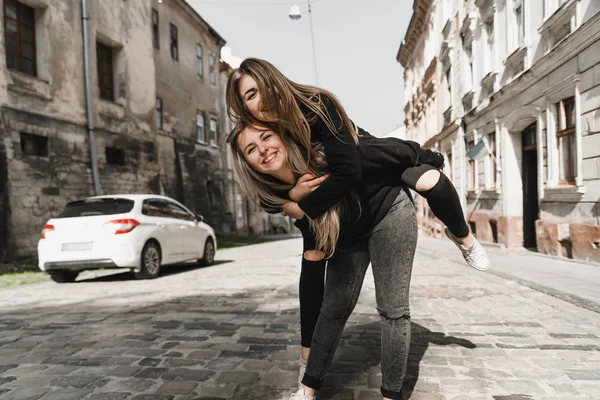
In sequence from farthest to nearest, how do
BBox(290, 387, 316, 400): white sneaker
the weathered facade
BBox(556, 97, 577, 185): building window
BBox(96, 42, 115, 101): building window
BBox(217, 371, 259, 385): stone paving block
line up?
the weathered facade < BBox(96, 42, 115, 101): building window < BBox(556, 97, 577, 185): building window < BBox(217, 371, 259, 385): stone paving block < BBox(290, 387, 316, 400): white sneaker

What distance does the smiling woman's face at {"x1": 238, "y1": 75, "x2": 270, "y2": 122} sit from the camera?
1.93 metres

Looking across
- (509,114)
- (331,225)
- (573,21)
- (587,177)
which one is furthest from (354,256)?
(509,114)

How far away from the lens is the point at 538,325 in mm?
4055

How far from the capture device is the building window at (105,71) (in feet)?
52.2

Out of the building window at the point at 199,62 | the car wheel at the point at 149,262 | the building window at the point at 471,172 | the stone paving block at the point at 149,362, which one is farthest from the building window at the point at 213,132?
the stone paving block at the point at 149,362

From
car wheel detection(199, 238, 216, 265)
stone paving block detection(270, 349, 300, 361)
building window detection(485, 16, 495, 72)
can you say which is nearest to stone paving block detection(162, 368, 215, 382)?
stone paving block detection(270, 349, 300, 361)

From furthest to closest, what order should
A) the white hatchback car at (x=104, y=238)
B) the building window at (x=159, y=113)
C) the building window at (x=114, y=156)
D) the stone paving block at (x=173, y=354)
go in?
the building window at (x=159, y=113), the building window at (x=114, y=156), the white hatchback car at (x=104, y=238), the stone paving block at (x=173, y=354)

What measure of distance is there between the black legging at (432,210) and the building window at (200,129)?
76.6 feet

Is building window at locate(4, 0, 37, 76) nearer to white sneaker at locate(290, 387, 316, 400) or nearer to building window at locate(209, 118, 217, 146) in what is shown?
white sneaker at locate(290, 387, 316, 400)

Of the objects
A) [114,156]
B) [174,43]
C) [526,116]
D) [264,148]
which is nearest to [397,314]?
[264,148]

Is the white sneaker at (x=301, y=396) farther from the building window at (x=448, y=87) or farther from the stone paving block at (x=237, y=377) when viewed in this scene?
the building window at (x=448, y=87)

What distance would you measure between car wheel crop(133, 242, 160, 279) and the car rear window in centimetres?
79

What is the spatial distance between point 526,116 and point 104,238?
33.4 ft

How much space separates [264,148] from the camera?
2.00m
